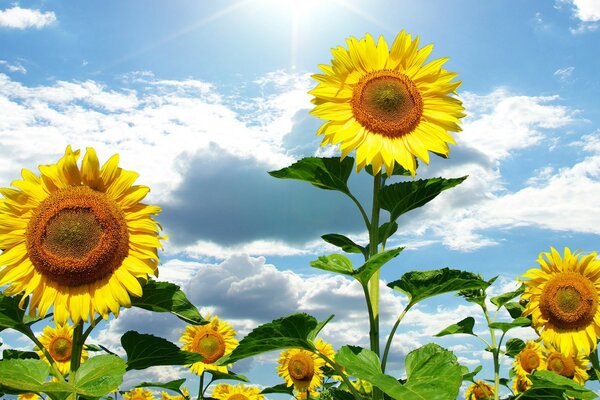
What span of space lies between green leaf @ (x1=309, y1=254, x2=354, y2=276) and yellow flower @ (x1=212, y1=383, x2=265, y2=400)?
6425 mm

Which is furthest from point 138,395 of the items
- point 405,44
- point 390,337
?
point 405,44

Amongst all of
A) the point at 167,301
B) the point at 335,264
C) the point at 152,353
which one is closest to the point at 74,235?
the point at 167,301

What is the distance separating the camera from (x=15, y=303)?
407cm

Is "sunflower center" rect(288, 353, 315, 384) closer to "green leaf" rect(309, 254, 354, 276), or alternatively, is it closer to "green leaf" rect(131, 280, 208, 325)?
"green leaf" rect(131, 280, 208, 325)

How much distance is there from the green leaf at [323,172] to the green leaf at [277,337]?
1.05 metres

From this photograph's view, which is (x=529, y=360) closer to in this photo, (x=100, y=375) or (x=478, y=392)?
(x=478, y=392)

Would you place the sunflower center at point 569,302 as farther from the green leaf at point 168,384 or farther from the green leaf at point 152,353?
the green leaf at point 152,353

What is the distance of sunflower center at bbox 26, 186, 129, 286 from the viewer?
4.03m

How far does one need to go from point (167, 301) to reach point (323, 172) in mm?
1426

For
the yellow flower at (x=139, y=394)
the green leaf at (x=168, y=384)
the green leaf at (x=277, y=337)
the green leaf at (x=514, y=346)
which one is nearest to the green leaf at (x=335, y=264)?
the green leaf at (x=277, y=337)

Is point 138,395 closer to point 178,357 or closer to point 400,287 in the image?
point 178,357

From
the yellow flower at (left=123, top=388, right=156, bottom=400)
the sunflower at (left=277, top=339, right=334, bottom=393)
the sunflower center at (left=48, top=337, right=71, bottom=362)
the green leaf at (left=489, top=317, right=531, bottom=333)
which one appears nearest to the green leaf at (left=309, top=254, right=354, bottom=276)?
the green leaf at (left=489, top=317, right=531, bottom=333)

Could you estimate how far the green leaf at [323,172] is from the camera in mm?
4430

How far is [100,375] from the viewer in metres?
3.31
